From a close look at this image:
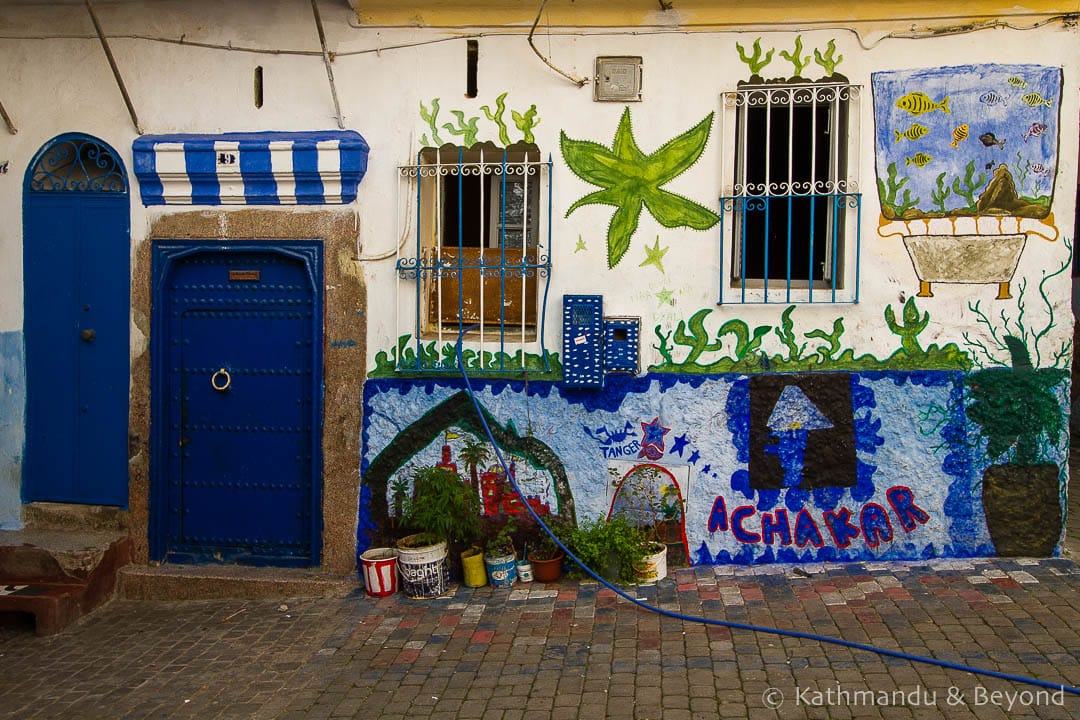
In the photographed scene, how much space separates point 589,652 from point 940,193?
3.35 meters

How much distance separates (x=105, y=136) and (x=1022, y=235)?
5.68 metres

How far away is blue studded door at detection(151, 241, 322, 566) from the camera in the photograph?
597cm

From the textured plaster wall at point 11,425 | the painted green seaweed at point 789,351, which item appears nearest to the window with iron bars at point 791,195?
the painted green seaweed at point 789,351

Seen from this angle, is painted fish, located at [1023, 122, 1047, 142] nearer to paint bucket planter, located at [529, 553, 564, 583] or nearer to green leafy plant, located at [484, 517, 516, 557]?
paint bucket planter, located at [529, 553, 564, 583]

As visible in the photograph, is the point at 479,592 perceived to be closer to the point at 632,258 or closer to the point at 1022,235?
the point at 632,258

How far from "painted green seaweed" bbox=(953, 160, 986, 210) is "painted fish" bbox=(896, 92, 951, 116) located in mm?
363

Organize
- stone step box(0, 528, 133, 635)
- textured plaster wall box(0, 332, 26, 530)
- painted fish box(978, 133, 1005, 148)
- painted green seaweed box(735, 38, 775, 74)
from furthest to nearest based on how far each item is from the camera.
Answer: textured plaster wall box(0, 332, 26, 530) → painted green seaweed box(735, 38, 775, 74) → painted fish box(978, 133, 1005, 148) → stone step box(0, 528, 133, 635)

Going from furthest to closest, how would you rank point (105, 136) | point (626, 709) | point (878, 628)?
point (105, 136) < point (878, 628) < point (626, 709)

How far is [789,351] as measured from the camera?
5684mm

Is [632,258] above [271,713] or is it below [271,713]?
above

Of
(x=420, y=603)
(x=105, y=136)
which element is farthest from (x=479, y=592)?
(x=105, y=136)

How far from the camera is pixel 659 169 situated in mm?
5711

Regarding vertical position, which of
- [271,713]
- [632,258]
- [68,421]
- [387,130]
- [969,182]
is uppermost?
[387,130]

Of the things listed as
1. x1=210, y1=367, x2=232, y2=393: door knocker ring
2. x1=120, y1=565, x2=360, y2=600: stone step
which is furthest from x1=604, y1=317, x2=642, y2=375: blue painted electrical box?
x1=210, y1=367, x2=232, y2=393: door knocker ring
